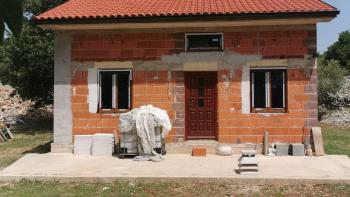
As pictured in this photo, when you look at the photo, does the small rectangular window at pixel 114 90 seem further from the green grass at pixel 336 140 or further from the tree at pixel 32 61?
the tree at pixel 32 61

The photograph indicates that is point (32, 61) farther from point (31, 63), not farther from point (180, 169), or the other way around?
point (180, 169)

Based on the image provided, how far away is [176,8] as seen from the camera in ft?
38.3

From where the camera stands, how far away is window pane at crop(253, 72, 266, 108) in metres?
11.5

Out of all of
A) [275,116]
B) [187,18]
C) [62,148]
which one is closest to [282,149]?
[275,116]

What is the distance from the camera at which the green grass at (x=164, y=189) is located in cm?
766

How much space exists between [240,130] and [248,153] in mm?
2657

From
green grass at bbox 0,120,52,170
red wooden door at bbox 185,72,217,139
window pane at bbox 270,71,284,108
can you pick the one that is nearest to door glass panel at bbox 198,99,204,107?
red wooden door at bbox 185,72,217,139

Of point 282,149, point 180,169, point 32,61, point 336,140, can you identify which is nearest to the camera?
point 180,169

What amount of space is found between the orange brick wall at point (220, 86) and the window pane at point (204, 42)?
254mm

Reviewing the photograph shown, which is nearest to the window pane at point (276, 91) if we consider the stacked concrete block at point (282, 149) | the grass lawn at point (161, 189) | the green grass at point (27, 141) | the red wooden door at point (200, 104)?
the stacked concrete block at point (282, 149)

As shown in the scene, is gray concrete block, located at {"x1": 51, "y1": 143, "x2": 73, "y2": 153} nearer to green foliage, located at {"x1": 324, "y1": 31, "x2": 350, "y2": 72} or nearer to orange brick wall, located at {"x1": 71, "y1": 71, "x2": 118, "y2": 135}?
orange brick wall, located at {"x1": 71, "y1": 71, "x2": 118, "y2": 135}

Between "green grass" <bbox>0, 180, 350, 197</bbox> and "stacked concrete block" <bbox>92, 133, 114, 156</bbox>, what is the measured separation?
9.13ft

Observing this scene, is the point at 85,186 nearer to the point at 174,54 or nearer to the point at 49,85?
the point at 174,54

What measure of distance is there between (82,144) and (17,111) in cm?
1589
